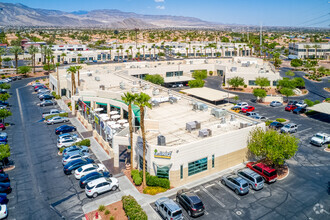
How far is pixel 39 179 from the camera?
112 ft

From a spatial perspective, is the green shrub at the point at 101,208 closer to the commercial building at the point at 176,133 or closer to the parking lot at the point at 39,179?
the parking lot at the point at 39,179

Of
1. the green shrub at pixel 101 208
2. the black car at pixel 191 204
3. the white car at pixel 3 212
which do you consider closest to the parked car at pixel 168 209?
the black car at pixel 191 204

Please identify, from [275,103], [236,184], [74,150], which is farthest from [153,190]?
[275,103]

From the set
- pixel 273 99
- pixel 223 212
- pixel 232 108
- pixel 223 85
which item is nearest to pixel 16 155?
pixel 223 212

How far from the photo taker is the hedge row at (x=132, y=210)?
24594 mm

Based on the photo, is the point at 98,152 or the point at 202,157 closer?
the point at 202,157

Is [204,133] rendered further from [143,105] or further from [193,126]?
[143,105]

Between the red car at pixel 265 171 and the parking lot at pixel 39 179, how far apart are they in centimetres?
1936

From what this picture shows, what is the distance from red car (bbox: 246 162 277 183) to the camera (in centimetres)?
3227

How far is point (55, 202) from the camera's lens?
→ 29.5m

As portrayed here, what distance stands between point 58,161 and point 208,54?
11635cm

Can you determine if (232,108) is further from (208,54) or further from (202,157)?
(208,54)

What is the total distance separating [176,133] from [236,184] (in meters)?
10.4

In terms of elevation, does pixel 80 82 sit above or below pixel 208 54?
below
